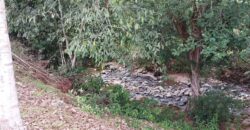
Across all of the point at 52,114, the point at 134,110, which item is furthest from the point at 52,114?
the point at 134,110

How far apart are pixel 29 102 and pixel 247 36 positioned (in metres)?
3.62

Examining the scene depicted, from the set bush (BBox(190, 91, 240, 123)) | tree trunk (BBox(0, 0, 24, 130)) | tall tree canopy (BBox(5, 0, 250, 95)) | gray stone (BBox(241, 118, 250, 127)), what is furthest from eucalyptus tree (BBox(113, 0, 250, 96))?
tree trunk (BBox(0, 0, 24, 130))

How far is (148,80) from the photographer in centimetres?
1140

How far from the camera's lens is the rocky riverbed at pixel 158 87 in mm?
9875

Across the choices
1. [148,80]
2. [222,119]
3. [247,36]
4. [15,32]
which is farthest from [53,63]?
[247,36]

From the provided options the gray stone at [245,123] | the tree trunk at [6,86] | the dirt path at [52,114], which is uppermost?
the tree trunk at [6,86]

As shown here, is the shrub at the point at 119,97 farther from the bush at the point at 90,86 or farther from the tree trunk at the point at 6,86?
the tree trunk at the point at 6,86

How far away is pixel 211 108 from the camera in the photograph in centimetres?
741

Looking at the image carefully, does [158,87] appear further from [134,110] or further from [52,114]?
[52,114]

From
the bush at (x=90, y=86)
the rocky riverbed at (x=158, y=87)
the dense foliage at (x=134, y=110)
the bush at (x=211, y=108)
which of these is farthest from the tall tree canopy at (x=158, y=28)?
the rocky riverbed at (x=158, y=87)

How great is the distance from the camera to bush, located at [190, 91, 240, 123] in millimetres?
7422

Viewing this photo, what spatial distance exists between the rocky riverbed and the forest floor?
3672mm

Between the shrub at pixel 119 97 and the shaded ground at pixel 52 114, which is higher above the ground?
the shaded ground at pixel 52 114

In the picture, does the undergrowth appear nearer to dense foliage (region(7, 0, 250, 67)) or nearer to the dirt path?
the dirt path
